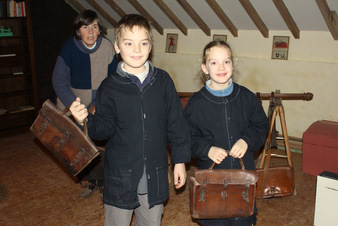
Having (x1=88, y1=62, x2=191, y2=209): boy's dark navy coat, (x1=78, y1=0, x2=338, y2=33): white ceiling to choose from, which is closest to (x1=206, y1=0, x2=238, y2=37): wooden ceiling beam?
(x1=78, y1=0, x2=338, y2=33): white ceiling

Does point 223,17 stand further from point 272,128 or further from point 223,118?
point 223,118

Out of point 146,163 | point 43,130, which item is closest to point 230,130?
point 146,163

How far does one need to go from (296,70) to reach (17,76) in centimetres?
381

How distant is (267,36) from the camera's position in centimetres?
465

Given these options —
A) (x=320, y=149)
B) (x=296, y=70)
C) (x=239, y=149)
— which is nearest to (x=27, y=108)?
(x=296, y=70)

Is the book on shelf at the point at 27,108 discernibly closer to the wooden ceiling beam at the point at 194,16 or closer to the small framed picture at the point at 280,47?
the wooden ceiling beam at the point at 194,16

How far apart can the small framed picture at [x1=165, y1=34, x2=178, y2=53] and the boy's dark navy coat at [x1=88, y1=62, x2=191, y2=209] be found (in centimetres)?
383

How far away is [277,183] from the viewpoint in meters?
3.32

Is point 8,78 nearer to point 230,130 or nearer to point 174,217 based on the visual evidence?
point 174,217

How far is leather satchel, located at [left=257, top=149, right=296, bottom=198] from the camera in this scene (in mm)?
3279

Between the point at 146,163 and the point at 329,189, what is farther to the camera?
the point at 329,189

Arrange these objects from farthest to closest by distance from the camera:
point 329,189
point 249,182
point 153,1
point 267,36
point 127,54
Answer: point 153,1 < point 267,36 < point 329,189 < point 249,182 < point 127,54

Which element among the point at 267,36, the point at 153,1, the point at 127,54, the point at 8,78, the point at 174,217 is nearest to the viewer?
the point at 127,54

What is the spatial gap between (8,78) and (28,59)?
504 millimetres
